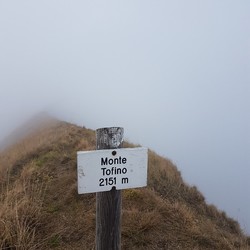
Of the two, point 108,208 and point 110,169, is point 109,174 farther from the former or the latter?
point 108,208

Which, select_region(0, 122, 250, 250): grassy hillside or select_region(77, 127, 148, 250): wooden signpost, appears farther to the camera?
select_region(0, 122, 250, 250): grassy hillside

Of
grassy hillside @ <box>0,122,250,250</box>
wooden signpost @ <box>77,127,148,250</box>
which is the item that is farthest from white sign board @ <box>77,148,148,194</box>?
grassy hillside @ <box>0,122,250,250</box>

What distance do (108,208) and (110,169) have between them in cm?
31

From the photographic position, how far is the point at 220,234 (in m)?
5.32

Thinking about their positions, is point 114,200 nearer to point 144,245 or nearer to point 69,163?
point 144,245

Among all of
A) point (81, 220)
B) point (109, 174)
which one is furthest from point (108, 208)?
point (81, 220)

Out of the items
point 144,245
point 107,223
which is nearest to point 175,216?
point 144,245

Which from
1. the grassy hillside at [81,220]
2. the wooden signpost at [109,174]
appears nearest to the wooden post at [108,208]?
the wooden signpost at [109,174]

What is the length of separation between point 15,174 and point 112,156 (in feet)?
17.3

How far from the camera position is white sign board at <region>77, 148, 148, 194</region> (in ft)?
8.02

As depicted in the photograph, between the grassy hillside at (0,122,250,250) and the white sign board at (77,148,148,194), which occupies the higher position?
the white sign board at (77,148,148,194)

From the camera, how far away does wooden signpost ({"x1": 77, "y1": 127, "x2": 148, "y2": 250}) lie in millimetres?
2453

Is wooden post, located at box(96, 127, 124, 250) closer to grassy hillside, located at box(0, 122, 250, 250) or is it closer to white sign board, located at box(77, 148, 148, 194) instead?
white sign board, located at box(77, 148, 148, 194)

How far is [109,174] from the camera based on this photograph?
2.52 metres
